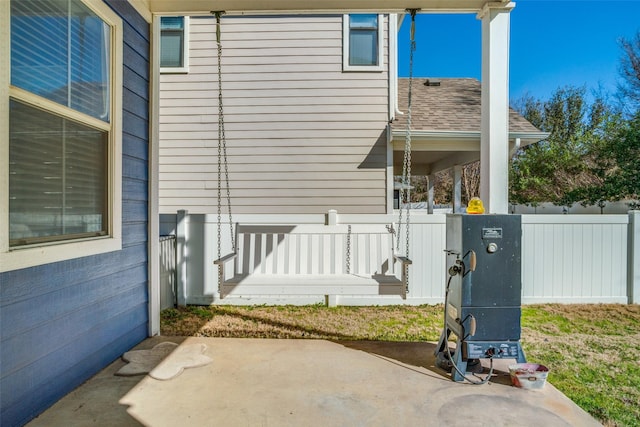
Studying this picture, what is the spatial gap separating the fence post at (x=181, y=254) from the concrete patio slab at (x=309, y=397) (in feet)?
5.90

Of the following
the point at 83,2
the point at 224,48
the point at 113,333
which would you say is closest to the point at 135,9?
the point at 83,2

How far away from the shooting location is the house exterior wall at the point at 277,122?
5.50 meters

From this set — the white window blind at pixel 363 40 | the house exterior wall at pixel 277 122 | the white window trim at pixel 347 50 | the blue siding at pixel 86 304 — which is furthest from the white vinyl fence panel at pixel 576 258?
the blue siding at pixel 86 304

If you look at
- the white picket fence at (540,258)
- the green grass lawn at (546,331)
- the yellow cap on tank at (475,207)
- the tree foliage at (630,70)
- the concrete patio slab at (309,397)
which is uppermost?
the tree foliage at (630,70)

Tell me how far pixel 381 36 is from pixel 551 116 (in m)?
12.9

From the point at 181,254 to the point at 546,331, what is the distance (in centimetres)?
390

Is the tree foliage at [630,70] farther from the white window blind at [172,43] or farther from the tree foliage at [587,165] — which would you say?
the white window blind at [172,43]

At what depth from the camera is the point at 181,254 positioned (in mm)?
4508

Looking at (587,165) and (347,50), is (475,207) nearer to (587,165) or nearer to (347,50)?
(347,50)

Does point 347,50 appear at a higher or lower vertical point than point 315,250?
higher

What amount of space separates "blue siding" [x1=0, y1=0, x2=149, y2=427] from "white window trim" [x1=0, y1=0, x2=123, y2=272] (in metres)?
0.06

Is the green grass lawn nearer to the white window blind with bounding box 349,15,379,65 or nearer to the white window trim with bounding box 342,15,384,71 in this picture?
the white window trim with bounding box 342,15,384,71

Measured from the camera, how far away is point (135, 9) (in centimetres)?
285

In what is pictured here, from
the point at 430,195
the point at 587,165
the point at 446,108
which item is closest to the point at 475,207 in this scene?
the point at 446,108
